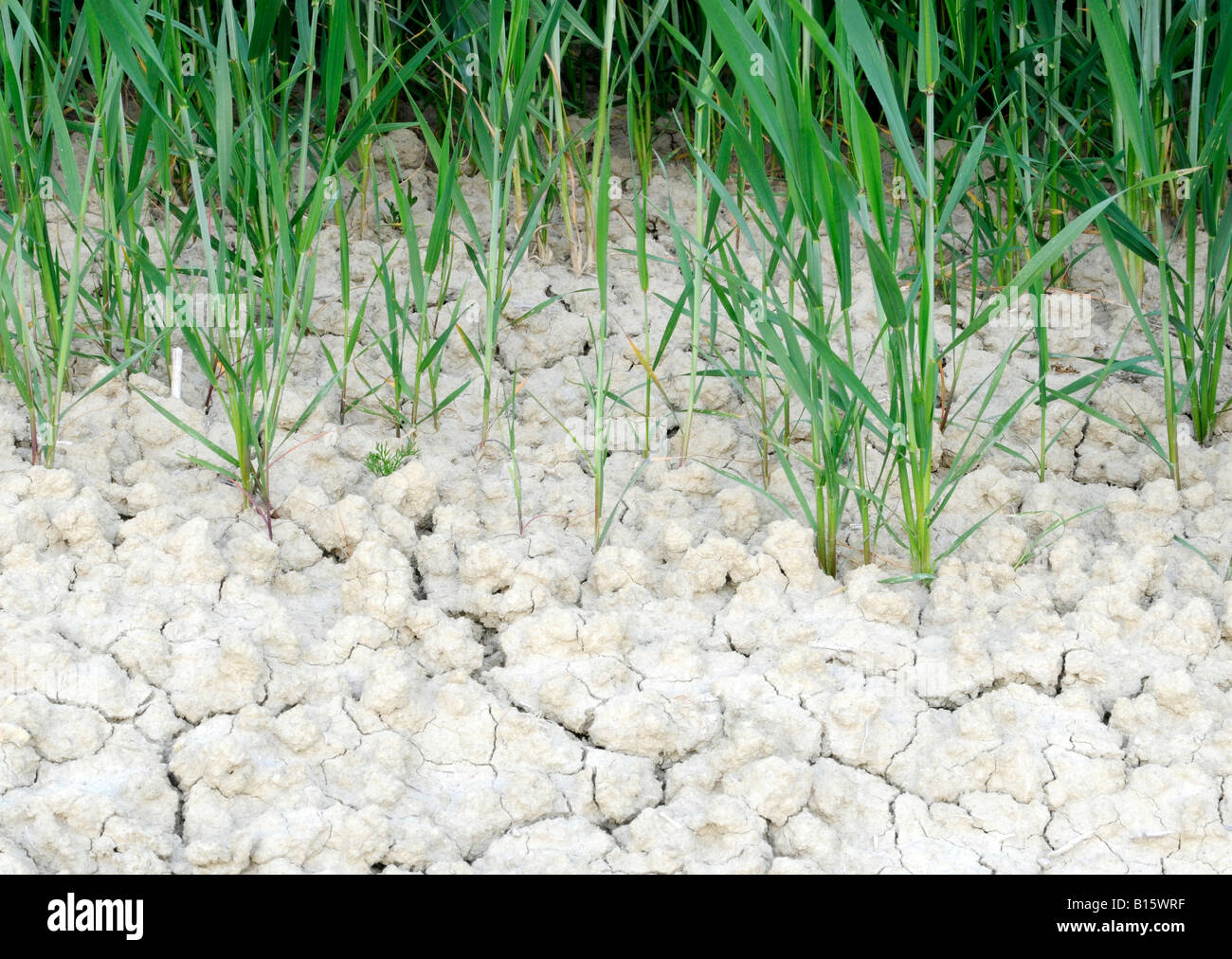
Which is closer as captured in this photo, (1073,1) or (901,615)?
(901,615)

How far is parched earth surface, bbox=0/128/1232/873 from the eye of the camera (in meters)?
1.28

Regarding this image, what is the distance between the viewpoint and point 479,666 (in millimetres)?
1508

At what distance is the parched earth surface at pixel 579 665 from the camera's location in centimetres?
128

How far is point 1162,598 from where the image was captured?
1.57m

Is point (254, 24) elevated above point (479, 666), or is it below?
above

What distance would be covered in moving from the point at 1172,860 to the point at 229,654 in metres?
1.05

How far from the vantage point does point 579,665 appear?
4.90 feet

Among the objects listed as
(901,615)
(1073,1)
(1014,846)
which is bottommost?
(1014,846)

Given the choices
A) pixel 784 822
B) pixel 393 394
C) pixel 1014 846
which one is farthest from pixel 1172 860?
pixel 393 394

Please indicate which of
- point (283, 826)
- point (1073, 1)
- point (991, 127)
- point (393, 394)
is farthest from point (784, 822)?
point (1073, 1)

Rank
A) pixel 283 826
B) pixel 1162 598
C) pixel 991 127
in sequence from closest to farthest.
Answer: pixel 283 826, pixel 1162 598, pixel 991 127

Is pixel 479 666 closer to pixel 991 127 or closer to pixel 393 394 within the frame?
pixel 393 394
